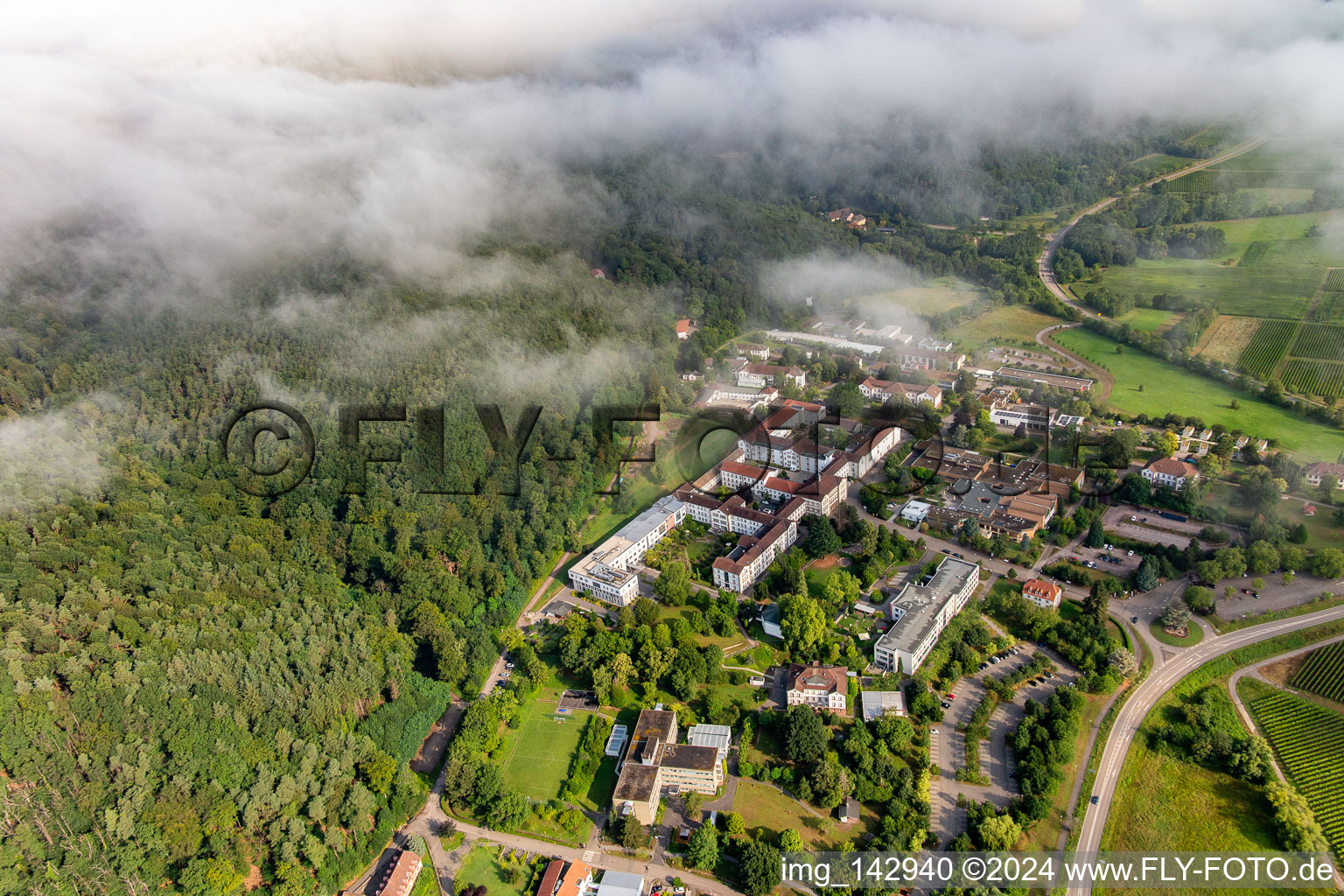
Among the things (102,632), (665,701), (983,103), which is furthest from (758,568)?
(983,103)

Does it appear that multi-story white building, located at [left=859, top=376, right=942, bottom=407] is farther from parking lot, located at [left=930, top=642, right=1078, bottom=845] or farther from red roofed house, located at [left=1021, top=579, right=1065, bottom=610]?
parking lot, located at [left=930, top=642, right=1078, bottom=845]

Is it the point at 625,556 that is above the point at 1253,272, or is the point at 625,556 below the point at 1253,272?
below

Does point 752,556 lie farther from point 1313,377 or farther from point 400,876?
point 1313,377

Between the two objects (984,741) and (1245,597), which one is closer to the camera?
(984,741)

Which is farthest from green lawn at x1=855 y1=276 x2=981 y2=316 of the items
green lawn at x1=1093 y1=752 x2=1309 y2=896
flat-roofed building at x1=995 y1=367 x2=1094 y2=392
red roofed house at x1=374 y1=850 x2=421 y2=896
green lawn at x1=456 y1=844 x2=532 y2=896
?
red roofed house at x1=374 y1=850 x2=421 y2=896

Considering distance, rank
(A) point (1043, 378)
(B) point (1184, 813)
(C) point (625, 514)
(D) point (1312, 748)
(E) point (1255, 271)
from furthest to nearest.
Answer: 1. (E) point (1255, 271)
2. (A) point (1043, 378)
3. (C) point (625, 514)
4. (D) point (1312, 748)
5. (B) point (1184, 813)

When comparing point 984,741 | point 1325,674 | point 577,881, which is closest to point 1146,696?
point 1325,674

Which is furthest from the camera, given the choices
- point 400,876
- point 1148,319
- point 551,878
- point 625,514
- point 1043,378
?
point 1148,319

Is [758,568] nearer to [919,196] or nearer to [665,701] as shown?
[665,701]
